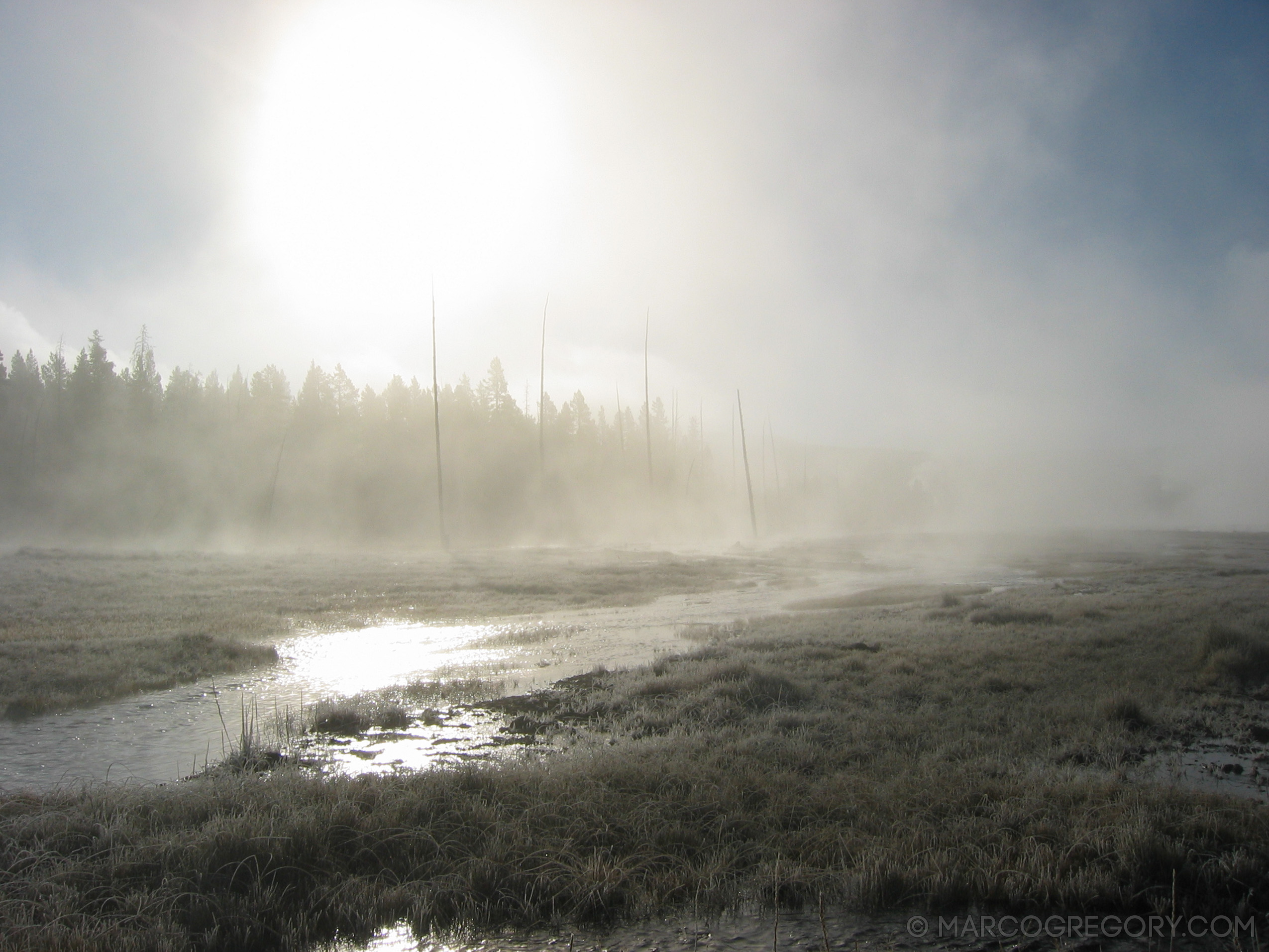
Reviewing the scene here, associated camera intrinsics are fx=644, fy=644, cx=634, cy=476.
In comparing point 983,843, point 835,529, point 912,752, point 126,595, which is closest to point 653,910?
point 983,843

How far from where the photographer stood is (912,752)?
306 inches

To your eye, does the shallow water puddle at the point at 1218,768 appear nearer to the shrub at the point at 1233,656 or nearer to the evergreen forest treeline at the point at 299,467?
the shrub at the point at 1233,656

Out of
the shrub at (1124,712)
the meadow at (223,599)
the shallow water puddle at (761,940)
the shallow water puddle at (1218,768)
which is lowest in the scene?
the shallow water puddle at (1218,768)

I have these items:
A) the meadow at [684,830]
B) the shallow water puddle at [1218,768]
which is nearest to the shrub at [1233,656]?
the meadow at [684,830]

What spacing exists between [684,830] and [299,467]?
70179mm

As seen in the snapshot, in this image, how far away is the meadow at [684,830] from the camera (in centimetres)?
459

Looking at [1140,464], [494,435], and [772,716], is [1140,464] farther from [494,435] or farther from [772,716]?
[772,716]

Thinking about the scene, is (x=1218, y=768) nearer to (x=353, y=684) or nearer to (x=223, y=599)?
(x=353, y=684)

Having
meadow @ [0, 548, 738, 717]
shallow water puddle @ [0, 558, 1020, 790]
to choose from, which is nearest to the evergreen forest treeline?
meadow @ [0, 548, 738, 717]

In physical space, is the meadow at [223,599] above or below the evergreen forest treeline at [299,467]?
below

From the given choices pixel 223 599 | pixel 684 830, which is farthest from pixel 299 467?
pixel 684 830

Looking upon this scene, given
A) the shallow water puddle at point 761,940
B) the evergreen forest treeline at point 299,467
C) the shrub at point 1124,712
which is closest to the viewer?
the shallow water puddle at point 761,940

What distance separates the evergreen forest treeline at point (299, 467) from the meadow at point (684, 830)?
1827 inches

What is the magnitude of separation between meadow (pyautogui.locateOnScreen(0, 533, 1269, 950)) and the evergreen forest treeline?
152 ft
